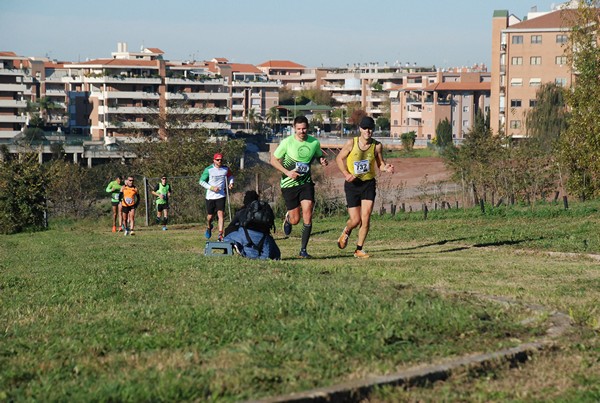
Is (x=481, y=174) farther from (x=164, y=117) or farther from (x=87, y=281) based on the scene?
(x=164, y=117)

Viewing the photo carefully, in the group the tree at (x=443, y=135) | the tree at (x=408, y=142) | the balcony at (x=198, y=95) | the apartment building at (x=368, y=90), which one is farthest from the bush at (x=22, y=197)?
the apartment building at (x=368, y=90)

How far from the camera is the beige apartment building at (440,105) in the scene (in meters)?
143

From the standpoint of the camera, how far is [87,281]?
34.7ft

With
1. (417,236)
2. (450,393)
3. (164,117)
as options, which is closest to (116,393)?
(450,393)

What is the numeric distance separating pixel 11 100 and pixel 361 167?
428 feet

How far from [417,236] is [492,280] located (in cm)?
755

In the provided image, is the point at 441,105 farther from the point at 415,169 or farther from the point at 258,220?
the point at 258,220

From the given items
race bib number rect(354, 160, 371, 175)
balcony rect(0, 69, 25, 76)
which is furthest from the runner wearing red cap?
balcony rect(0, 69, 25, 76)

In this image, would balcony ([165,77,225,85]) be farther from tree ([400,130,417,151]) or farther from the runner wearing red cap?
the runner wearing red cap

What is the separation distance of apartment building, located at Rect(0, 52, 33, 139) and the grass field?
12764 centimetres

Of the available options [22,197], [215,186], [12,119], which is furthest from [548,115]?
[12,119]

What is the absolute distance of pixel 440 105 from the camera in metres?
144

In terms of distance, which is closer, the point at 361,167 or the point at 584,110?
the point at 361,167

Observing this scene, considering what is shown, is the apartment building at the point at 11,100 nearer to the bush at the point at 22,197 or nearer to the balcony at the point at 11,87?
the balcony at the point at 11,87
